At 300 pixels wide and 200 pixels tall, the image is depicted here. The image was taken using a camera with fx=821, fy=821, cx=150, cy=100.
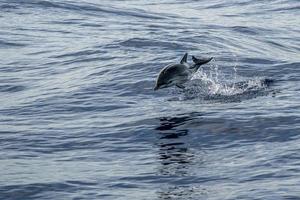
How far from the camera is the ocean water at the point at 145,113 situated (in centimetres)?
1276

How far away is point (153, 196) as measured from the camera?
12.1m

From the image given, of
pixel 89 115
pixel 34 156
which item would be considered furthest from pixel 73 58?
pixel 34 156

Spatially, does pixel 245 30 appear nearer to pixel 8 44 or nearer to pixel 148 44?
pixel 148 44

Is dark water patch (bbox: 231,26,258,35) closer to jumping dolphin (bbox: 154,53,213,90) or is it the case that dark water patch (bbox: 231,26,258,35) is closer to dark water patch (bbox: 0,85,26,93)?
dark water patch (bbox: 0,85,26,93)

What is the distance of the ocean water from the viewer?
12.8m

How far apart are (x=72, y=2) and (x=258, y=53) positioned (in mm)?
14671

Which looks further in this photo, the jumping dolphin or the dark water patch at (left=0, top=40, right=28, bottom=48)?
the dark water patch at (left=0, top=40, right=28, bottom=48)

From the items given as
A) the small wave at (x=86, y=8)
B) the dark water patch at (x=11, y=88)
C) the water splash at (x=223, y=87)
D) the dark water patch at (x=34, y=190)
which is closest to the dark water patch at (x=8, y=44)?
the dark water patch at (x=11, y=88)

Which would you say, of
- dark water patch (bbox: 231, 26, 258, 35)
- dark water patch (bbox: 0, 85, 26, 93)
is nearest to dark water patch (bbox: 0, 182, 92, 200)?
dark water patch (bbox: 0, 85, 26, 93)

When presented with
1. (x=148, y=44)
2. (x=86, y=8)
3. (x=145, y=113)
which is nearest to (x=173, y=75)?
(x=145, y=113)

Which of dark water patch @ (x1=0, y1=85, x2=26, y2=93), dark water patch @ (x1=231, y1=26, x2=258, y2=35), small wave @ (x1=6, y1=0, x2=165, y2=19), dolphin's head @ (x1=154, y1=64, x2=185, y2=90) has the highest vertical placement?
dolphin's head @ (x1=154, y1=64, x2=185, y2=90)

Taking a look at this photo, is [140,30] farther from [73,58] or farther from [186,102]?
[186,102]

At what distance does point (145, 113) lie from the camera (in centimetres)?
1695

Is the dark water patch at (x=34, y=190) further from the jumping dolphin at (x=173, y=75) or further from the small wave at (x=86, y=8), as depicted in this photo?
the small wave at (x=86, y=8)
